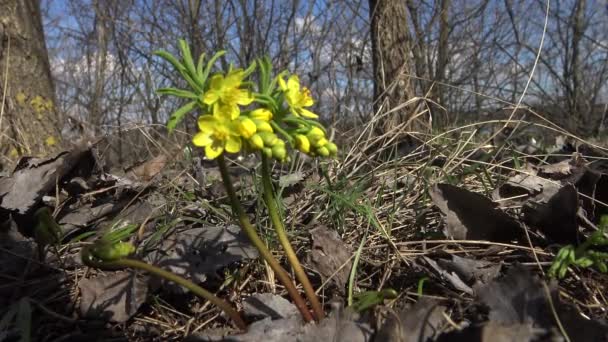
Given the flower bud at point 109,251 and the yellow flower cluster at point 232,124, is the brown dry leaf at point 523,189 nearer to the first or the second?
the yellow flower cluster at point 232,124

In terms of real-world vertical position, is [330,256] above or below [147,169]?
below

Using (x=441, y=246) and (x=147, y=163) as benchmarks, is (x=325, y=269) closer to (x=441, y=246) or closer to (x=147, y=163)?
(x=441, y=246)

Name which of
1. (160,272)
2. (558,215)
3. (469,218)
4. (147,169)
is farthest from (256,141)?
(147,169)

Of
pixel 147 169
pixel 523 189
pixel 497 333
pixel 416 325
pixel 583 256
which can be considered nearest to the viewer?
pixel 497 333

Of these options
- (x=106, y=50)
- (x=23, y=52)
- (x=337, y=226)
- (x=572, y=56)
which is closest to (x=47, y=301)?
(x=337, y=226)

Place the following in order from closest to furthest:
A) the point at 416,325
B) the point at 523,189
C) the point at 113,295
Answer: the point at 416,325, the point at 113,295, the point at 523,189

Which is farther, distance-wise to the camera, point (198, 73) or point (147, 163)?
point (147, 163)

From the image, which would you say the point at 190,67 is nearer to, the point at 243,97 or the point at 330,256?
the point at 243,97

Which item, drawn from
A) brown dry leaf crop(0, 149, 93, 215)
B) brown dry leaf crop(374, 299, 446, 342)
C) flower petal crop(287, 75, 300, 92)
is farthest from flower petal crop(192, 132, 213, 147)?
brown dry leaf crop(0, 149, 93, 215)
